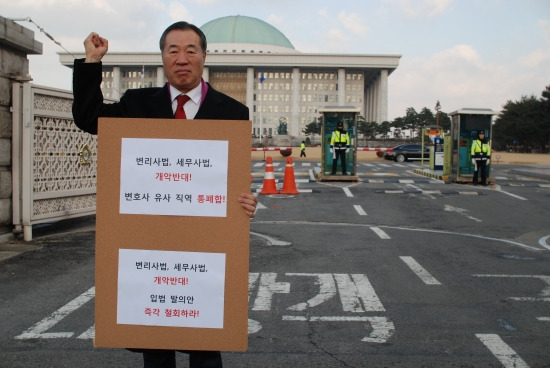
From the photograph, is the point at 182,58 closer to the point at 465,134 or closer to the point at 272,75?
the point at 465,134

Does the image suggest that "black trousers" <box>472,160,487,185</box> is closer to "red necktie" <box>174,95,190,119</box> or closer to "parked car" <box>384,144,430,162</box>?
"red necktie" <box>174,95,190,119</box>

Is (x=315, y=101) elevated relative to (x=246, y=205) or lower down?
elevated

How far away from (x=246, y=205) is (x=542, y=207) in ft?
46.3

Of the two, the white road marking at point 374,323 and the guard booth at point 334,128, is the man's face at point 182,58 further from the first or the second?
the guard booth at point 334,128

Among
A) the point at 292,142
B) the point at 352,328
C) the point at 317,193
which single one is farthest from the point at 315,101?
the point at 352,328

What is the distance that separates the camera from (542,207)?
49.7 feet

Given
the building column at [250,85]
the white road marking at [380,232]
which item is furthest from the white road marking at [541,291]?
the building column at [250,85]

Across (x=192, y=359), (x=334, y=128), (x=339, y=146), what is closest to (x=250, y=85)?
(x=334, y=128)

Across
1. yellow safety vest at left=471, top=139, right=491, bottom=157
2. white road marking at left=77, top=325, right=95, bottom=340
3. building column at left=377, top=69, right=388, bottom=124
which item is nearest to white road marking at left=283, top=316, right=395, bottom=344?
white road marking at left=77, top=325, right=95, bottom=340

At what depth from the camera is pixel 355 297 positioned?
19.5ft

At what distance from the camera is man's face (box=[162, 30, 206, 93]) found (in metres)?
2.88

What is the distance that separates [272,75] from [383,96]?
81.8ft

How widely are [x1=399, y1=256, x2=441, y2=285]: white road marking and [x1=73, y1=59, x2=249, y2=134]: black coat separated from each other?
14.5 ft

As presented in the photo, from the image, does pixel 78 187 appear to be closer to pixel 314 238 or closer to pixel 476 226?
pixel 314 238
